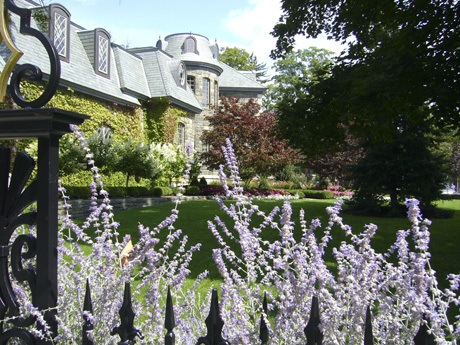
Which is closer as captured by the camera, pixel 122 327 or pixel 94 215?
pixel 122 327

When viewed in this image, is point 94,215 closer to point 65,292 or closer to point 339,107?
point 65,292

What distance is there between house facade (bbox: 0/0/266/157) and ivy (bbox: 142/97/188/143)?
308 millimetres

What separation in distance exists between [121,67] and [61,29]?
14.8 ft

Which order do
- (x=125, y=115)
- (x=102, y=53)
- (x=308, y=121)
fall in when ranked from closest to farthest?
(x=308, y=121)
(x=102, y=53)
(x=125, y=115)

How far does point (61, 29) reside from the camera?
16.0m

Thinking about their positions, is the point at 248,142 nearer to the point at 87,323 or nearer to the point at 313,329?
the point at 87,323

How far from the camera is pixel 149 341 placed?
187cm

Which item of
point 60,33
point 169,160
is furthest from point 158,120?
point 60,33

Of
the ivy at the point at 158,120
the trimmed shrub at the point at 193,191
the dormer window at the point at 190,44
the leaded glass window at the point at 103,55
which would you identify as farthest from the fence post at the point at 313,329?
the dormer window at the point at 190,44

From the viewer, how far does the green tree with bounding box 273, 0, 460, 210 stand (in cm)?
805

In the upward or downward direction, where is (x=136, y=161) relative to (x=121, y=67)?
downward

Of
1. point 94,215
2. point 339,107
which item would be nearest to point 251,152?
point 339,107

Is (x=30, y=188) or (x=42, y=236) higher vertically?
(x=30, y=188)

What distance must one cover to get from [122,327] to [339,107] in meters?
9.60
